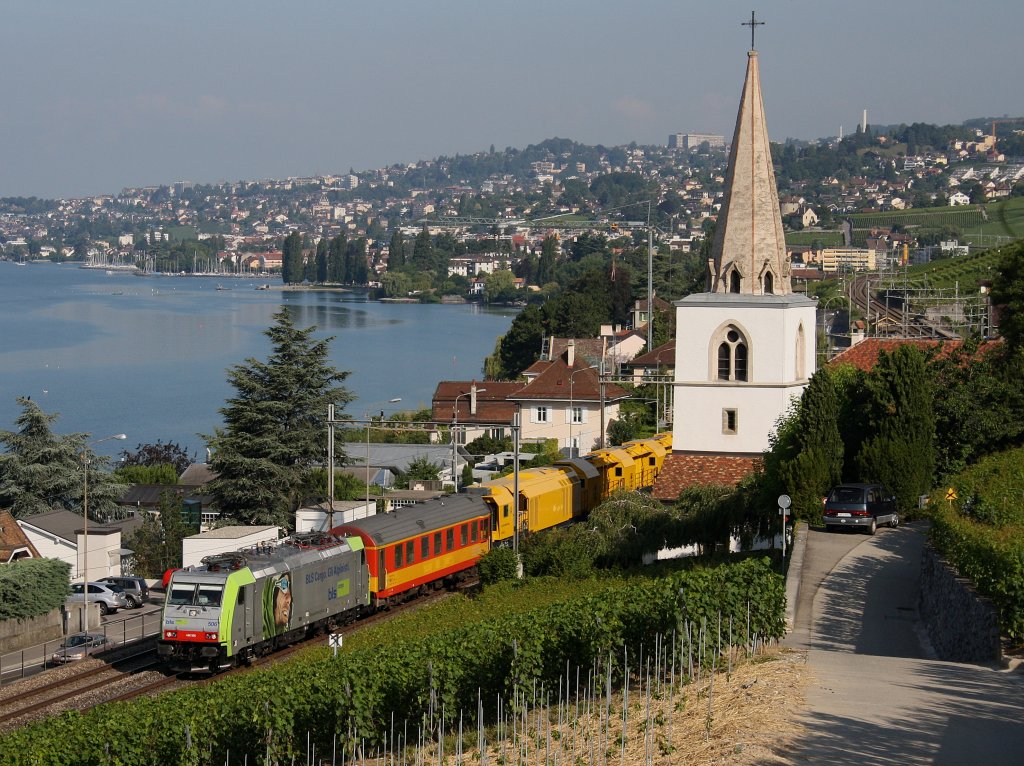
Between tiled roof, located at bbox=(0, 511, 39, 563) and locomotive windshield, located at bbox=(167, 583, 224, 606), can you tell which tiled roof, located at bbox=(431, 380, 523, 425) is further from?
locomotive windshield, located at bbox=(167, 583, 224, 606)

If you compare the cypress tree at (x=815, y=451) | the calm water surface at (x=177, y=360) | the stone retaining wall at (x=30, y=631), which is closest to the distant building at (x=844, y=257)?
the calm water surface at (x=177, y=360)

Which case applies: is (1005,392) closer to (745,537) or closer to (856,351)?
(745,537)

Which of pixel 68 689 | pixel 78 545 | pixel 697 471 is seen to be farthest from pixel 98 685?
pixel 697 471

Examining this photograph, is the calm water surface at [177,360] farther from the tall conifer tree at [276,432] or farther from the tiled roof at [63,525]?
the tiled roof at [63,525]

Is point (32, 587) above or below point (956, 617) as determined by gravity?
below

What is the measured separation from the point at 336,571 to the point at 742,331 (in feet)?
55.2

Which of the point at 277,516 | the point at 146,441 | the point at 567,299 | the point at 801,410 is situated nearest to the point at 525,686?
the point at 801,410

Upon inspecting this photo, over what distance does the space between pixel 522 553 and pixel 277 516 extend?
1591 centimetres

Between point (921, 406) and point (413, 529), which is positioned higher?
point (921, 406)

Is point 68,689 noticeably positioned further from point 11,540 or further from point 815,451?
point 11,540

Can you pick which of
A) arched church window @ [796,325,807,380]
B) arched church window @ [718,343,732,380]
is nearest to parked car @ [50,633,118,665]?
arched church window @ [718,343,732,380]

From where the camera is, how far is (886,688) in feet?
48.9

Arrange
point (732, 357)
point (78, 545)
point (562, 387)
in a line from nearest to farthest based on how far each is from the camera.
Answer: point (732, 357) → point (78, 545) → point (562, 387)

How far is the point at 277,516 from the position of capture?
46.8 meters
